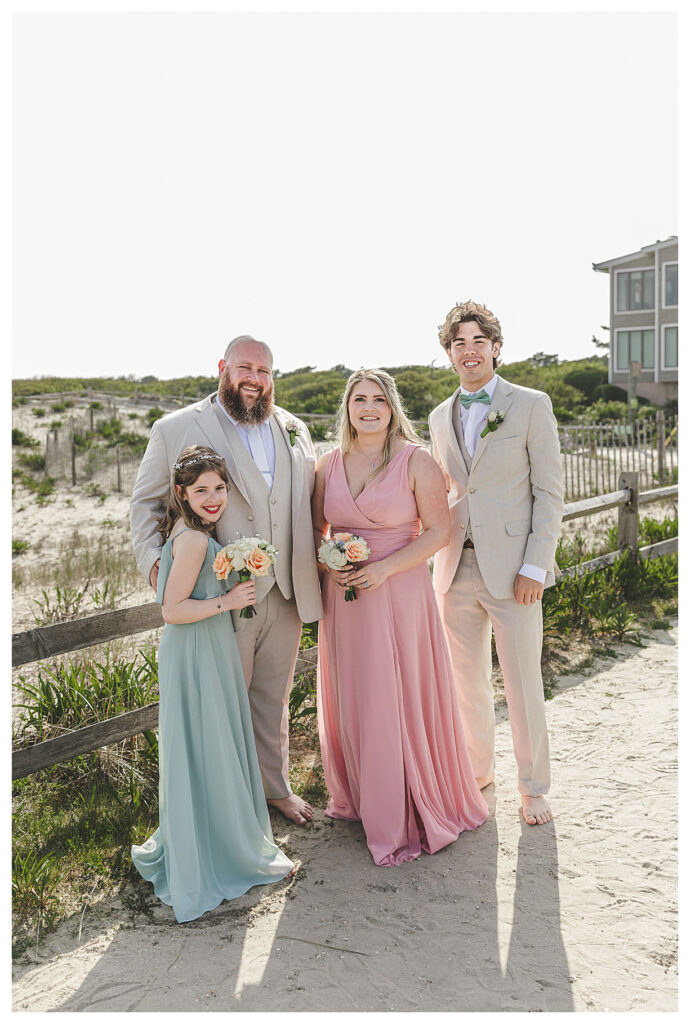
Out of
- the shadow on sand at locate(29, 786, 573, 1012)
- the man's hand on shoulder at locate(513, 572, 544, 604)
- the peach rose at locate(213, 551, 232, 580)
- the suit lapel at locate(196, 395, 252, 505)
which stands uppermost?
the suit lapel at locate(196, 395, 252, 505)

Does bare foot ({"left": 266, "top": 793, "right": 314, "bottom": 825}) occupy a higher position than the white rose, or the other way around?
the white rose

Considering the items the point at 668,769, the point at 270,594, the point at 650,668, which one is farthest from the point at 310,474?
the point at 650,668

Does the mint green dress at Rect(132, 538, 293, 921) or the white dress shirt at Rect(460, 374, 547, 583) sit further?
the white dress shirt at Rect(460, 374, 547, 583)

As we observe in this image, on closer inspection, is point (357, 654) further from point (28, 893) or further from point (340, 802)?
point (28, 893)

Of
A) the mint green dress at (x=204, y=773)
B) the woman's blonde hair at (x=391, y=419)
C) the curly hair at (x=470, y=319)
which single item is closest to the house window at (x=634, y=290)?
the curly hair at (x=470, y=319)

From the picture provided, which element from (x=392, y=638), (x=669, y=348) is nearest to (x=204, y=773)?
(x=392, y=638)

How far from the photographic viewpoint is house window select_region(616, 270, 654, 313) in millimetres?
32219

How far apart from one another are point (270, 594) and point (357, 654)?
0.60 meters

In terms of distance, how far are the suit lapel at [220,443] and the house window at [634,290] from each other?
3218cm

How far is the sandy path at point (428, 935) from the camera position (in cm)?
314

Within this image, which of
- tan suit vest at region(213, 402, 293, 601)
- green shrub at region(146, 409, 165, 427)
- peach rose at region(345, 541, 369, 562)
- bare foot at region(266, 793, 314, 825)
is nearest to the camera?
peach rose at region(345, 541, 369, 562)

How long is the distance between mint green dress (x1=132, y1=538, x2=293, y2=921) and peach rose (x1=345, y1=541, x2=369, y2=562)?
2.22ft

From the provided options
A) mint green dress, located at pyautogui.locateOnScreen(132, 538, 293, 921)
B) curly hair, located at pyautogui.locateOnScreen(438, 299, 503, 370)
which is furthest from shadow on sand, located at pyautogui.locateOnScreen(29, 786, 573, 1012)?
curly hair, located at pyautogui.locateOnScreen(438, 299, 503, 370)

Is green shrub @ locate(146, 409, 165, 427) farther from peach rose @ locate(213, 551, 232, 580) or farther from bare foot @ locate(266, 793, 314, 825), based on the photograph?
peach rose @ locate(213, 551, 232, 580)
